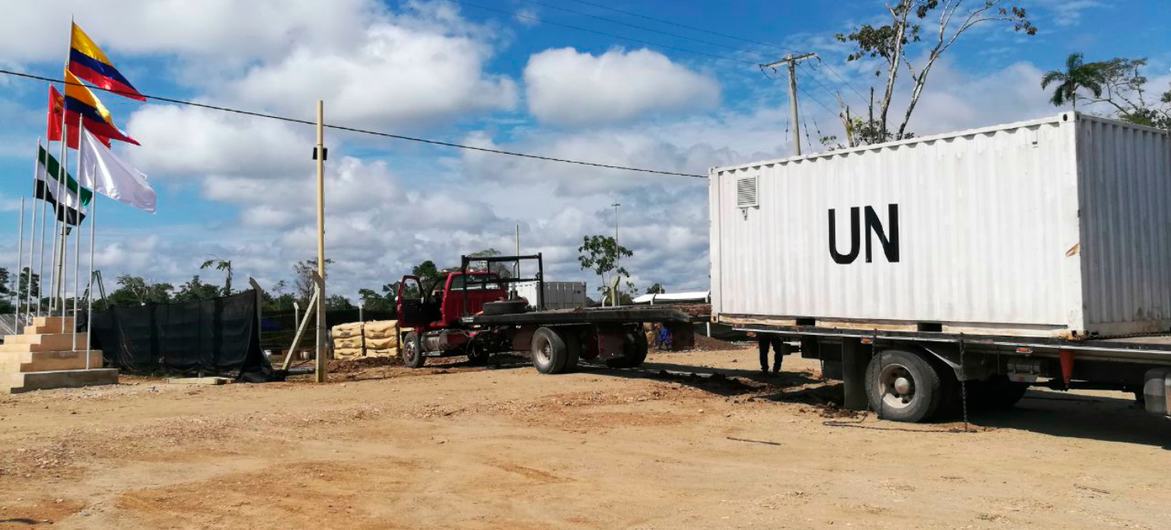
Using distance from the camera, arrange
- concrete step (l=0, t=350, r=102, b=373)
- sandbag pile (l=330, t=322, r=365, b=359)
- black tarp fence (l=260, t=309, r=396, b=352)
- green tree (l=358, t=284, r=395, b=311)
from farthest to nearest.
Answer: green tree (l=358, t=284, r=395, b=311), black tarp fence (l=260, t=309, r=396, b=352), sandbag pile (l=330, t=322, r=365, b=359), concrete step (l=0, t=350, r=102, b=373)

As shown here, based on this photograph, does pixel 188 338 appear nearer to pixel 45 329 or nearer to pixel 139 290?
pixel 45 329

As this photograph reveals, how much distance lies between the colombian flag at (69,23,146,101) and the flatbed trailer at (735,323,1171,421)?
45.3 ft

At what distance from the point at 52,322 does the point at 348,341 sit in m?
8.78

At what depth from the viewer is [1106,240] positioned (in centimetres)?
934

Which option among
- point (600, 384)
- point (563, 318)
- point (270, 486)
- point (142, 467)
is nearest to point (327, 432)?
point (142, 467)

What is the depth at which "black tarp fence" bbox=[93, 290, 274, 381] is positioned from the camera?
17.8 meters

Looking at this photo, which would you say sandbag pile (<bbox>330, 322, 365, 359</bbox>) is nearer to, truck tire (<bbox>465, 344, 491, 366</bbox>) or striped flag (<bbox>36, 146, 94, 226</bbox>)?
truck tire (<bbox>465, 344, 491, 366</bbox>)

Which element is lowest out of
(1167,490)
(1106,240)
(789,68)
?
(1167,490)

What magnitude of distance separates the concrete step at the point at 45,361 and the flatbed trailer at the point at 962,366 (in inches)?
529

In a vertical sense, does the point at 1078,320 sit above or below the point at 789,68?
below

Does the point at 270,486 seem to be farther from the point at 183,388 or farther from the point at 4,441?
the point at 183,388

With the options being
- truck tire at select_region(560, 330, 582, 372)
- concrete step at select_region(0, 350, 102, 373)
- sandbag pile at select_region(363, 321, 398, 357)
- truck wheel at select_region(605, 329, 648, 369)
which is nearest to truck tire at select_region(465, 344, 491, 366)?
truck tire at select_region(560, 330, 582, 372)

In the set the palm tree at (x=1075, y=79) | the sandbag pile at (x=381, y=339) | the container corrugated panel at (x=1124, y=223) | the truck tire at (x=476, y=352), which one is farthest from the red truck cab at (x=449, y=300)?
the palm tree at (x=1075, y=79)

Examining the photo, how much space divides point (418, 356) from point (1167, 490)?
1646 centimetres
